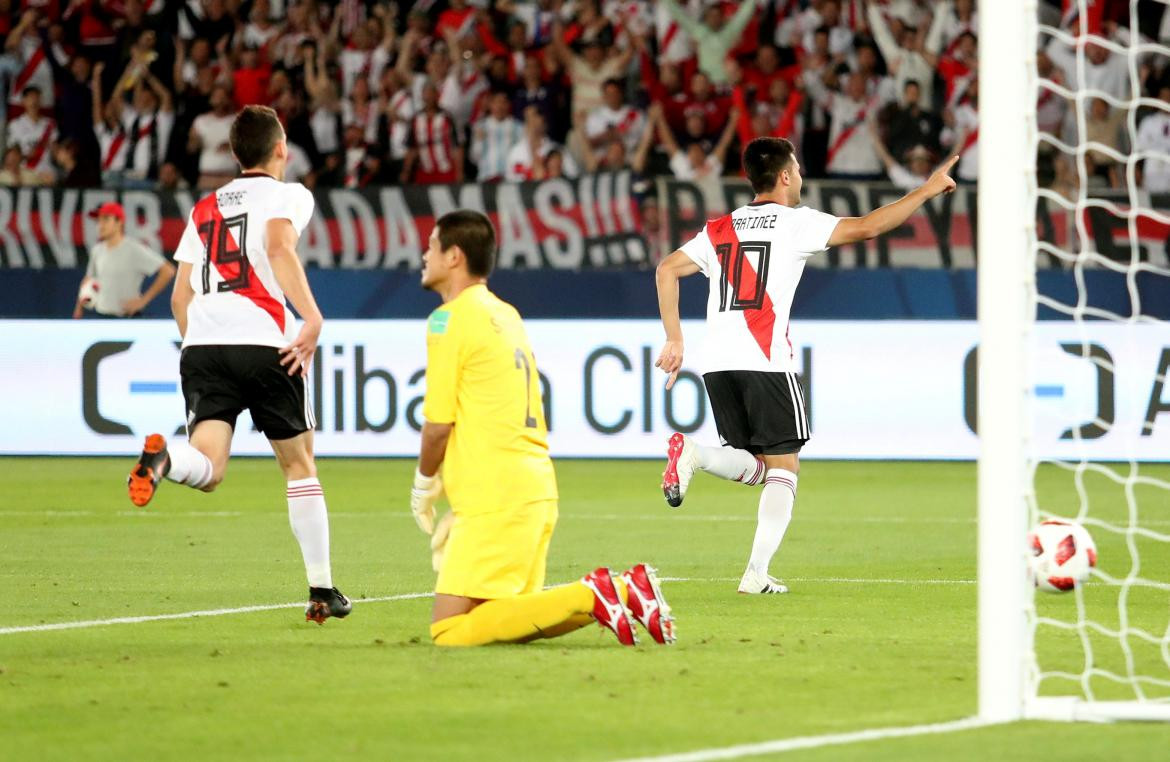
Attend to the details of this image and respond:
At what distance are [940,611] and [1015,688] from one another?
2564mm

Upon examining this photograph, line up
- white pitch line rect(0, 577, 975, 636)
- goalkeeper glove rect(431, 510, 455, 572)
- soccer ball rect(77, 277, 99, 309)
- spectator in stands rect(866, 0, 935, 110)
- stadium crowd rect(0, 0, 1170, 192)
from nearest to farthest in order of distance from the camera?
goalkeeper glove rect(431, 510, 455, 572)
white pitch line rect(0, 577, 975, 636)
soccer ball rect(77, 277, 99, 309)
stadium crowd rect(0, 0, 1170, 192)
spectator in stands rect(866, 0, 935, 110)

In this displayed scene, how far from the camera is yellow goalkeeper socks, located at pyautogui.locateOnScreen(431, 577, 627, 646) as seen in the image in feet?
21.6

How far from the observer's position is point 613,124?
19.6 meters

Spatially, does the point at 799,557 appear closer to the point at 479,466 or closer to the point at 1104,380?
the point at 479,466

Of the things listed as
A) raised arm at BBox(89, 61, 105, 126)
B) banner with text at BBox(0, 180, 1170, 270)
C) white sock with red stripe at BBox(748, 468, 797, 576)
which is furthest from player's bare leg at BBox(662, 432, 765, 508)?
raised arm at BBox(89, 61, 105, 126)

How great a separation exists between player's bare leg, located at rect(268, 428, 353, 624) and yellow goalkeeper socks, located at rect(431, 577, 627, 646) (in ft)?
3.06

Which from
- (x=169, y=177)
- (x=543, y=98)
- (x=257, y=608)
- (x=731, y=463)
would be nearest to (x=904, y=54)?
(x=543, y=98)

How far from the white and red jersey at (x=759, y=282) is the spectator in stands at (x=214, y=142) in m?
11.5

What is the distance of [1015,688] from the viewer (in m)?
5.43

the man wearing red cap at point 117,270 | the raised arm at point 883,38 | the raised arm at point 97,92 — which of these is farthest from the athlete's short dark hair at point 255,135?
the raised arm at point 97,92

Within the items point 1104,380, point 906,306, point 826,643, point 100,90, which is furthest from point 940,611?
point 100,90

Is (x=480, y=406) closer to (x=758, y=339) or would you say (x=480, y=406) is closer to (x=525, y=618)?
(x=525, y=618)

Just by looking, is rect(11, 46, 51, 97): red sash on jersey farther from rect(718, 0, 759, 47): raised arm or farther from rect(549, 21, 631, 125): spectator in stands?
rect(718, 0, 759, 47): raised arm

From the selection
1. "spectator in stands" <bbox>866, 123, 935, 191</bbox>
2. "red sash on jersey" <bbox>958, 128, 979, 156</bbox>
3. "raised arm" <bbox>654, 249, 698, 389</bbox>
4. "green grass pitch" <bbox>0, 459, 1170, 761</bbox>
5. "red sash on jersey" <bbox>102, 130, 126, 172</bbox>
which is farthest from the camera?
"red sash on jersey" <bbox>102, 130, 126, 172</bbox>
